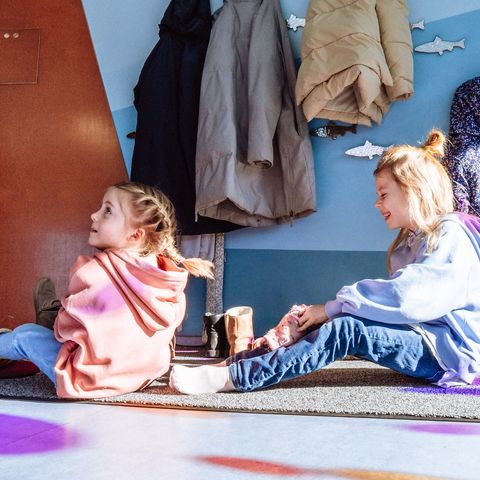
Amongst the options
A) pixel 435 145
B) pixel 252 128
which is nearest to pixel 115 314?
pixel 435 145

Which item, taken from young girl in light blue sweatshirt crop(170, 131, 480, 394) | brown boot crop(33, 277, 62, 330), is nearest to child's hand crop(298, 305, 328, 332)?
young girl in light blue sweatshirt crop(170, 131, 480, 394)

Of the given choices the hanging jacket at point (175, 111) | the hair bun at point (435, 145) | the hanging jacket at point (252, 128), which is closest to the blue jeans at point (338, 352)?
the hair bun at point (435, 145)

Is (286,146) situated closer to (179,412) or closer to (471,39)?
(471,39)

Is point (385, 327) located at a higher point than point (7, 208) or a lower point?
lower

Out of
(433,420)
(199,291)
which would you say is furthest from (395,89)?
(433,420)

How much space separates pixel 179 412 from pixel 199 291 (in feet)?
5.17

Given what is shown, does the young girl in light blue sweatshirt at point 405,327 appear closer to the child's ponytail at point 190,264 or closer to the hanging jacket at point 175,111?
the child's ponytail at point 190,264

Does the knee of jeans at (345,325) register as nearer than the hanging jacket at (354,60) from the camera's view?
Yes

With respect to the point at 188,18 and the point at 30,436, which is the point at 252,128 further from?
the point at 30,436

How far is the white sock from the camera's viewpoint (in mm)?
1603

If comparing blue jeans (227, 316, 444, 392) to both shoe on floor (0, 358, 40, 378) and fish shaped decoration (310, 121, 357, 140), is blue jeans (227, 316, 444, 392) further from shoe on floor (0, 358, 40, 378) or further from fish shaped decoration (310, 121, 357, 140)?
fish shaped decoration (310, 121, 357, 140)

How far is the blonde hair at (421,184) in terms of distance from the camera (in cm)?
175

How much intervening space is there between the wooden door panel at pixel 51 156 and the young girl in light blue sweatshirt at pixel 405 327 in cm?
163

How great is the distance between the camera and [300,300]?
2.87m
